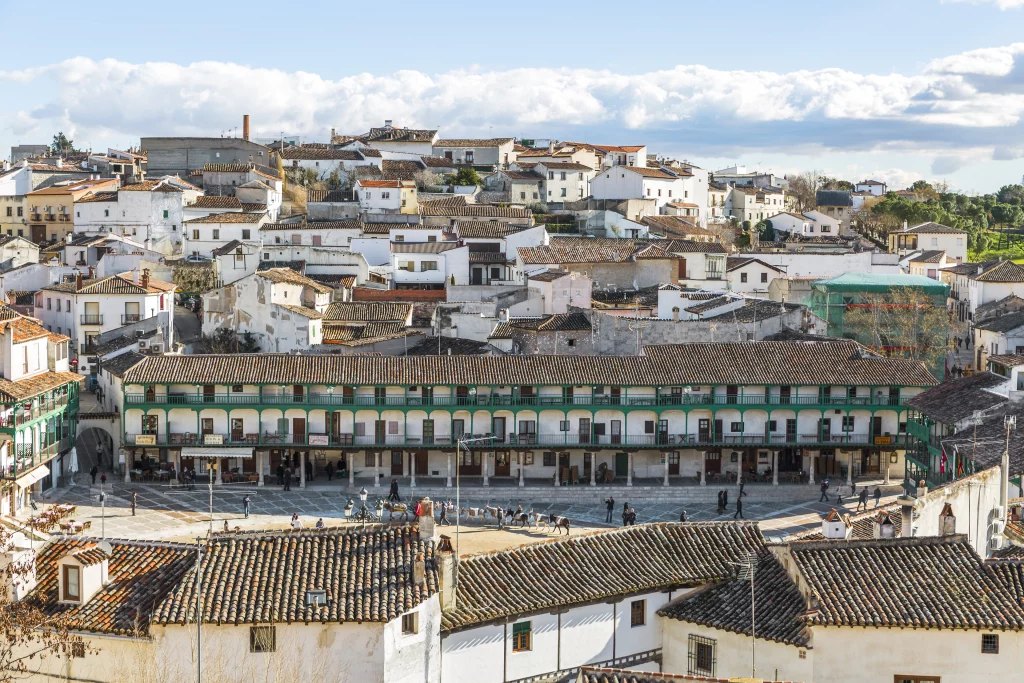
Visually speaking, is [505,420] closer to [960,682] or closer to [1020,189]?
[960,682]

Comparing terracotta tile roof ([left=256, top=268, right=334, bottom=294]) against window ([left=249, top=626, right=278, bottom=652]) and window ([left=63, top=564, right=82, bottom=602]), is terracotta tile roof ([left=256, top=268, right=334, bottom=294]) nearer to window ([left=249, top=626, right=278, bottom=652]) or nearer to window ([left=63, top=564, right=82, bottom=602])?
window ([left=63, top=564, right=82, bottom=602])

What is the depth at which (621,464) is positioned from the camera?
187 ft

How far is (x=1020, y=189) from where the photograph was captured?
499 feet

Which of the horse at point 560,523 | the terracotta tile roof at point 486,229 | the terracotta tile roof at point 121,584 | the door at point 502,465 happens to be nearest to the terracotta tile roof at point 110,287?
the terracotta tile roof at point 486,229

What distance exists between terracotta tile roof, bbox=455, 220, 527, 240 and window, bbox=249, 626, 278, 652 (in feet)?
190

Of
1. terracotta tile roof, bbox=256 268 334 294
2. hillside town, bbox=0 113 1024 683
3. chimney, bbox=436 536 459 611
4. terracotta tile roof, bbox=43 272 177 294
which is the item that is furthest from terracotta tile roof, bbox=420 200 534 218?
chimney, bbox=436 536 459 611

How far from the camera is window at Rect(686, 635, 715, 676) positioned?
2740 cm

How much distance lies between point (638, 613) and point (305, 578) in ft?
23.8

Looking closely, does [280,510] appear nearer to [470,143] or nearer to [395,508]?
[395,508]

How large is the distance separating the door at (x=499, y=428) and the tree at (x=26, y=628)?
31778 mm

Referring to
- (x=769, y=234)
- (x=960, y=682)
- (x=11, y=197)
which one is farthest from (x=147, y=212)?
(x=960, y=682)

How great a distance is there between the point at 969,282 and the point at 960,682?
58389mm

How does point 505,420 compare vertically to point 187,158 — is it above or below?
below

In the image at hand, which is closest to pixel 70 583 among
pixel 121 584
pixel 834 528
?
pixel 121 584
